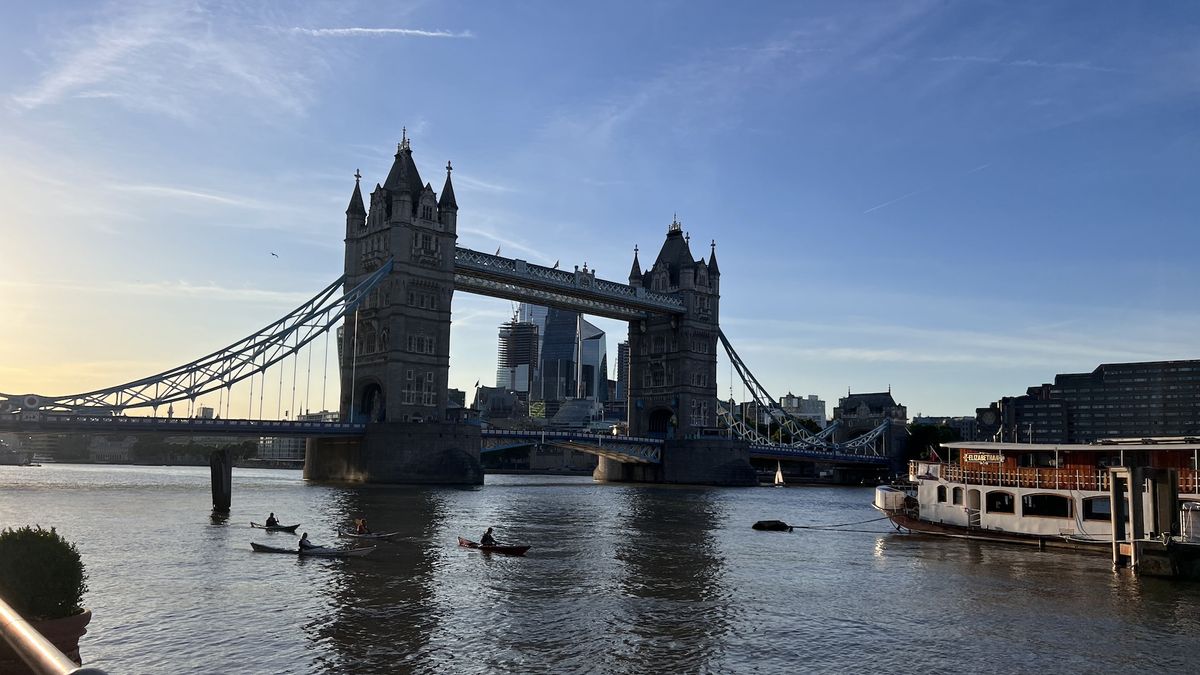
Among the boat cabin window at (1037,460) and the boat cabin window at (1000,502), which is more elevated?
the boat cabin window at (1037,460)

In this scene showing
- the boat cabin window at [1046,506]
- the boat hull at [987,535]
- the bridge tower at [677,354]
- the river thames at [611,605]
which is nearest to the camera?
the river thames at [611,605]

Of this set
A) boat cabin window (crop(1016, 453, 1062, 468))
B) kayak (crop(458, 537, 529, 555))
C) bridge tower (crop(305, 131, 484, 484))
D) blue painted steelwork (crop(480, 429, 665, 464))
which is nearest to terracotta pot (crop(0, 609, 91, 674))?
kayak (crop(458, 537, 529, 555))

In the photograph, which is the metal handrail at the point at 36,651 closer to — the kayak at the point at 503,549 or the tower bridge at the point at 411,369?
the kayak at the point at 503,549

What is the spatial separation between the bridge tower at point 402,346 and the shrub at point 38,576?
87.3m

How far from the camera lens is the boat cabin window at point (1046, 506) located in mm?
50312

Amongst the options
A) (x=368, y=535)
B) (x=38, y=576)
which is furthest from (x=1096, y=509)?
(x=38, y=576)

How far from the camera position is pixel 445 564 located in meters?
41.8

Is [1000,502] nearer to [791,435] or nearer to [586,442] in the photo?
[586,442]

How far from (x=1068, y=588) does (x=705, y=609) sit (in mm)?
16392

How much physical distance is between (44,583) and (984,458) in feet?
164

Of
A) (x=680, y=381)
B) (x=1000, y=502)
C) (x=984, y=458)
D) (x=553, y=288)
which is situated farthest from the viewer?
(x=680, y=381)

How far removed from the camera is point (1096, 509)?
4941 centimetres

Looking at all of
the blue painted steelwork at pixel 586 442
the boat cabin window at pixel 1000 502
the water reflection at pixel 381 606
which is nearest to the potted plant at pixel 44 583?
the water reflection at pixel 381 606

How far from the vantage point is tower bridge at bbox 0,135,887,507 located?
10162 cm
